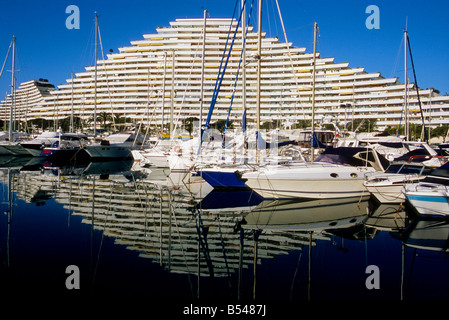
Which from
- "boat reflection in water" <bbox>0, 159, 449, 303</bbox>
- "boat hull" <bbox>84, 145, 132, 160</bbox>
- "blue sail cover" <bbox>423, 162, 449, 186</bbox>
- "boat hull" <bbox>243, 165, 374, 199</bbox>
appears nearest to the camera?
"boat reflection in water" <bbox>0, 159, 449, 303</bbox>

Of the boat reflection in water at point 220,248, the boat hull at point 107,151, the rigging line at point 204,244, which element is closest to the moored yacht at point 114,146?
the boat hull at point 107,151

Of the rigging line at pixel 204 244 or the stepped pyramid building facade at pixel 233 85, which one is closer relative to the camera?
the rigging line at pixel 204 244

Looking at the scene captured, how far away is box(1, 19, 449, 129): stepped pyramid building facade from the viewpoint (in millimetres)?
77625

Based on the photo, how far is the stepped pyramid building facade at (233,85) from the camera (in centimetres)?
7762

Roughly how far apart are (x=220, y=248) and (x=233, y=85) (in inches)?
2953

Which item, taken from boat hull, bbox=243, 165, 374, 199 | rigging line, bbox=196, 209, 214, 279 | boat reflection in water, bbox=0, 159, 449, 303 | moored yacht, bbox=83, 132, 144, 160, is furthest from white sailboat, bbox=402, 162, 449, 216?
moored yacht, bbox=83, 132, 144, 160

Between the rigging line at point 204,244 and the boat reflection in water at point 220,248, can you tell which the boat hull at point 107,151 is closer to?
the boat reflection in water at point 220,248

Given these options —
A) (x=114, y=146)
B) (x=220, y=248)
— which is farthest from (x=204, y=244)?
(x=114, y=146)

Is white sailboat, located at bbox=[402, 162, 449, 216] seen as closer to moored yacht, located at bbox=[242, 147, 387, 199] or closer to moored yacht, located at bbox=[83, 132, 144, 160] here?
moored yacht, located at bbox=[242, 147, 387, 199]

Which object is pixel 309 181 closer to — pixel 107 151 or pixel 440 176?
pixel 440 176

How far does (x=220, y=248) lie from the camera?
8.27 meters

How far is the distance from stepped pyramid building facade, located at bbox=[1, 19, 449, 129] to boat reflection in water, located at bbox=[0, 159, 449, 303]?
2403 inches

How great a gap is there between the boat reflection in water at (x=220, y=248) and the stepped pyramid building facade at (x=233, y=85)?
6104 centimetres
